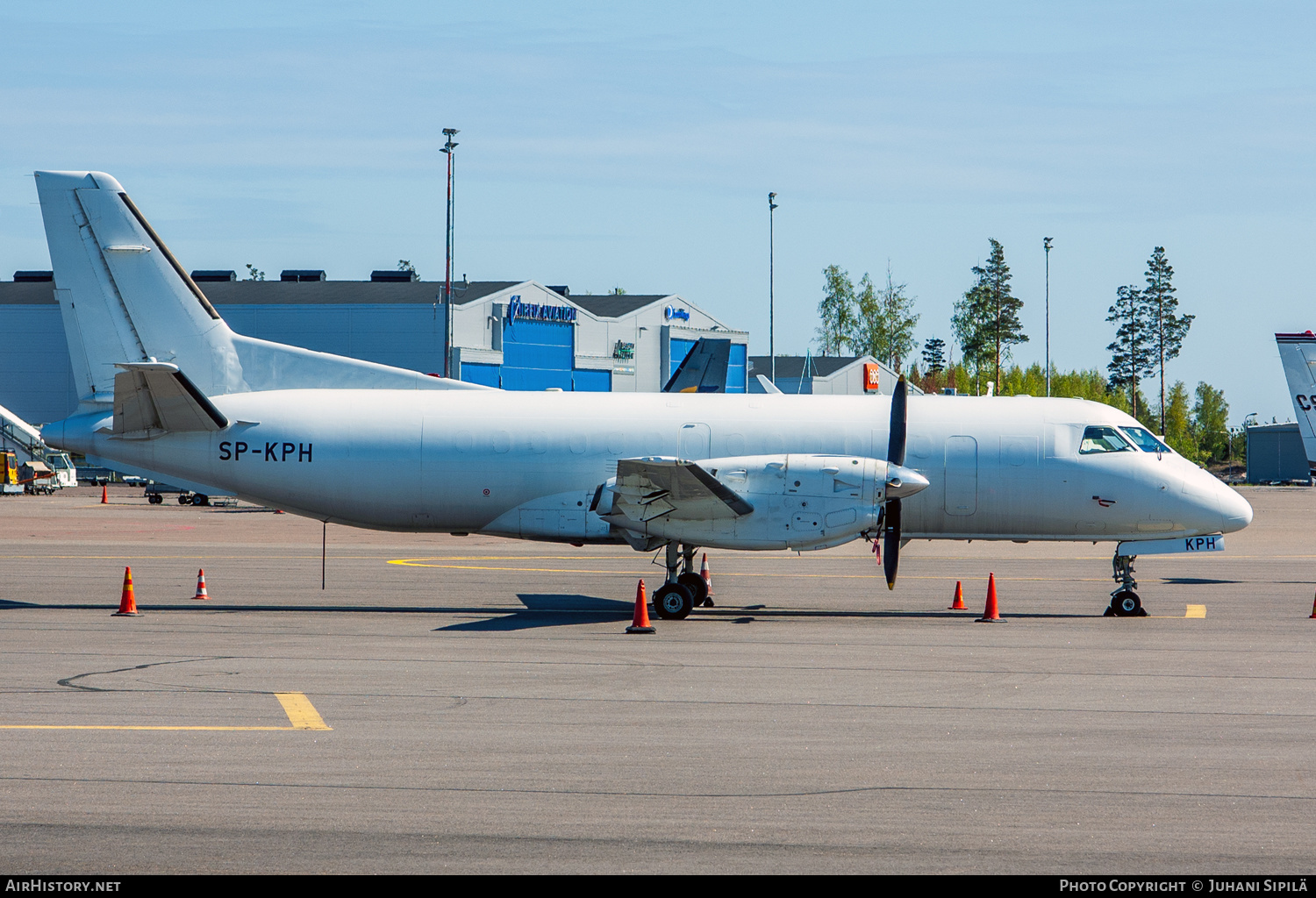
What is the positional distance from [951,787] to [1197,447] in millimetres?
139602

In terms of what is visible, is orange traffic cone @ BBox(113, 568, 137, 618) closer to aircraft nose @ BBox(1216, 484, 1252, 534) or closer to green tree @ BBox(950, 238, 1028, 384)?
aircraft nose @ BBox(1216, 484, 1252, 534)

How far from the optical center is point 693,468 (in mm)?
19391

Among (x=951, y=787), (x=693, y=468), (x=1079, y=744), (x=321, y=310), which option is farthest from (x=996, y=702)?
(x=321, y=310)

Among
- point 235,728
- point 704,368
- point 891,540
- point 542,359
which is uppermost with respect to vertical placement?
point 542,359

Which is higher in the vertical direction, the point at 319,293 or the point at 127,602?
the point at 319,293

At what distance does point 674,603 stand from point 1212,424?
486ft

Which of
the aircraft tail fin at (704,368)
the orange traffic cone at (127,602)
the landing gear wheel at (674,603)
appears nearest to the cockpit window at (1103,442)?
the landing gear wheel at (674,603)

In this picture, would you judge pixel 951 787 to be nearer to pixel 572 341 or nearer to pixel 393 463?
pixel 393 463

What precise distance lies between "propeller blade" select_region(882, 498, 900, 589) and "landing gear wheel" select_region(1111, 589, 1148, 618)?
4.07 m

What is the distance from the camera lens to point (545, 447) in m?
21.6

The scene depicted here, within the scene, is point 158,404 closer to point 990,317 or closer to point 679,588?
point 679,588

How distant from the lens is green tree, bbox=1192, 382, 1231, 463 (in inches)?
5468

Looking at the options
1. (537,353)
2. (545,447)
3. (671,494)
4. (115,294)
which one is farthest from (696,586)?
(537,353)

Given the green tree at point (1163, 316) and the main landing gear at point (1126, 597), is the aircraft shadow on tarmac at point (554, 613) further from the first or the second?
the green tree at point (1163, 316)
